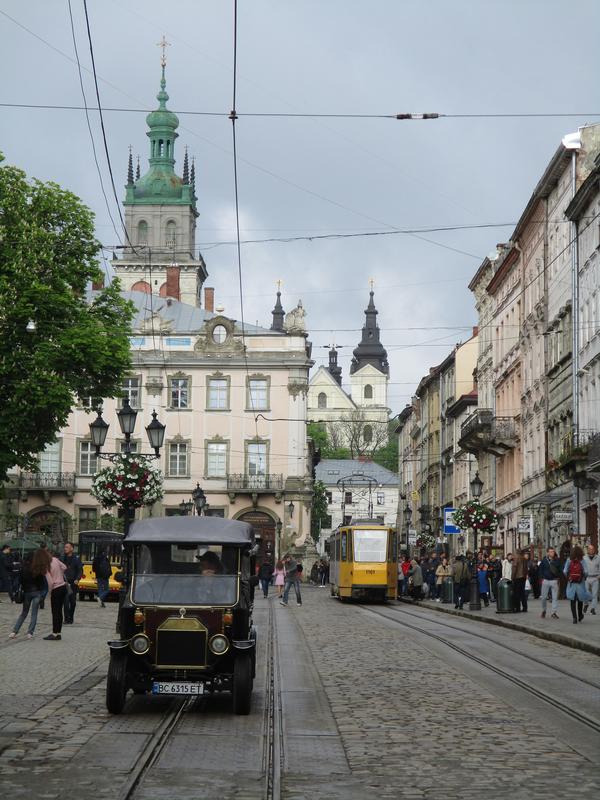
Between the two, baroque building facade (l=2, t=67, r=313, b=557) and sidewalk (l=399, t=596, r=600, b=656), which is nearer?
sidewalk (l=399, t=596, r=600, b=656)

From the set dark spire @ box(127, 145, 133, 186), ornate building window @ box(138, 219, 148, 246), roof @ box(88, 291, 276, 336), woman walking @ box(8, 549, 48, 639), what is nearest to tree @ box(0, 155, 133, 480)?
woman walking @ box(8, 549, 48, 639)

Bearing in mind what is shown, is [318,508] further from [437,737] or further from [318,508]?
[437,737]

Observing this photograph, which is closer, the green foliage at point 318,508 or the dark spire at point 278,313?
the green foliage at point 318,508

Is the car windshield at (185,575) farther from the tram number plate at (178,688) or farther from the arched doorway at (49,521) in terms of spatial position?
the arched doorway at (49,521)

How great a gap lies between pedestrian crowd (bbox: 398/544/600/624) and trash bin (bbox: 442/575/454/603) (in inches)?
6.1

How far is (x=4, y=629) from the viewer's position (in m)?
26.5

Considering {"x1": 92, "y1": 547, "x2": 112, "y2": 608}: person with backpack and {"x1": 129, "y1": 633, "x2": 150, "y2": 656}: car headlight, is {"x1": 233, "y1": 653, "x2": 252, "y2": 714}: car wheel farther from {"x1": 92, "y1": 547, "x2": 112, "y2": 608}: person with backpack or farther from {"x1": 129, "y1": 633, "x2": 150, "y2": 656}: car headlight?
{"x1": 92, "y1": 547, "x2": 112, "y2": 608}: person with backpack

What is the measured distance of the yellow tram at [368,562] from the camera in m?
47.4

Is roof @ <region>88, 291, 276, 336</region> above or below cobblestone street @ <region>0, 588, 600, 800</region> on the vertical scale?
above

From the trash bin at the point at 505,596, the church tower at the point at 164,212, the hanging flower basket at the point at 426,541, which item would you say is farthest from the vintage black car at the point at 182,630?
the church tower at the point at 164,212

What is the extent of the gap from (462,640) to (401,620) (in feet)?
27.1

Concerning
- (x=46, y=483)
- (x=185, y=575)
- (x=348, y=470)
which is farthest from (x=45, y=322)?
(x=348, y=470)

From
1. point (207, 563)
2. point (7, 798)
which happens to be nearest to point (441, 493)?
point (207, 563)

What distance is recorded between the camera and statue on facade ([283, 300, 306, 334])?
8538 centimetres
